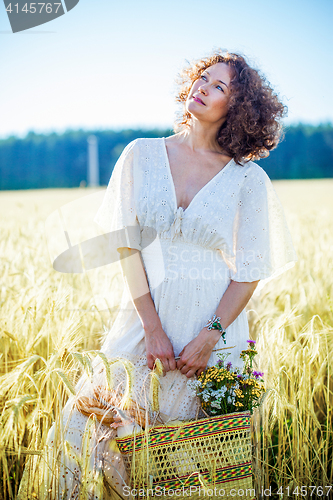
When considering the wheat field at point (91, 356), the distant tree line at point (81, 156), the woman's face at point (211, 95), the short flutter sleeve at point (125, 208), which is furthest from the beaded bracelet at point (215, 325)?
the distant tree line at point (81, 156)

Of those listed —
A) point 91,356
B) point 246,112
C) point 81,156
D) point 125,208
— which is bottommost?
point 91,356

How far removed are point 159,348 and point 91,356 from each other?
1.41ft

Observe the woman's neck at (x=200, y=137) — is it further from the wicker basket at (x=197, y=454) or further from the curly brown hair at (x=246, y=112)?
the wicker basket at (x=197, y=454)

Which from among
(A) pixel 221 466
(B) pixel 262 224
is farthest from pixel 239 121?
(A) pixel 221 466

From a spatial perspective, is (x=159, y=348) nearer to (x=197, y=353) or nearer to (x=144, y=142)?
(x=197, y=353)

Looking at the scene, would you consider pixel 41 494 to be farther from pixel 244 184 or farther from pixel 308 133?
pixel 308 133

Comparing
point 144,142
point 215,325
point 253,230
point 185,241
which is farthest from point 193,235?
point 144,142

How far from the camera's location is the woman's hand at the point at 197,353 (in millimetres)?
1626

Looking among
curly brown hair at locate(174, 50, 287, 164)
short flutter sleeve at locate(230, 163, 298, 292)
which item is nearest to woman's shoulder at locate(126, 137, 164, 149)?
curly brown hair at locate(174, 50, 287, 164)

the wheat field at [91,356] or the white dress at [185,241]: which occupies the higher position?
the white dress at [185,241]

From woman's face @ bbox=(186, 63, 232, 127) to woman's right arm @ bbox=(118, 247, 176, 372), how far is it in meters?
0.69

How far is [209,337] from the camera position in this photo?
1655mm

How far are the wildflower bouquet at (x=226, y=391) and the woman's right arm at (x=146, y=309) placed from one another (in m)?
0.17

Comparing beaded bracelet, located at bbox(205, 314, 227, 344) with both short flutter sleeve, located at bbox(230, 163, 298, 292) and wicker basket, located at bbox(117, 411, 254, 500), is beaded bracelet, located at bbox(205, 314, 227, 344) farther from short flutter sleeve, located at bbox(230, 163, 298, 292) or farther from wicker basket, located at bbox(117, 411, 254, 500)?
wicker basket, located at bbox(117, 411, 254, 500)
